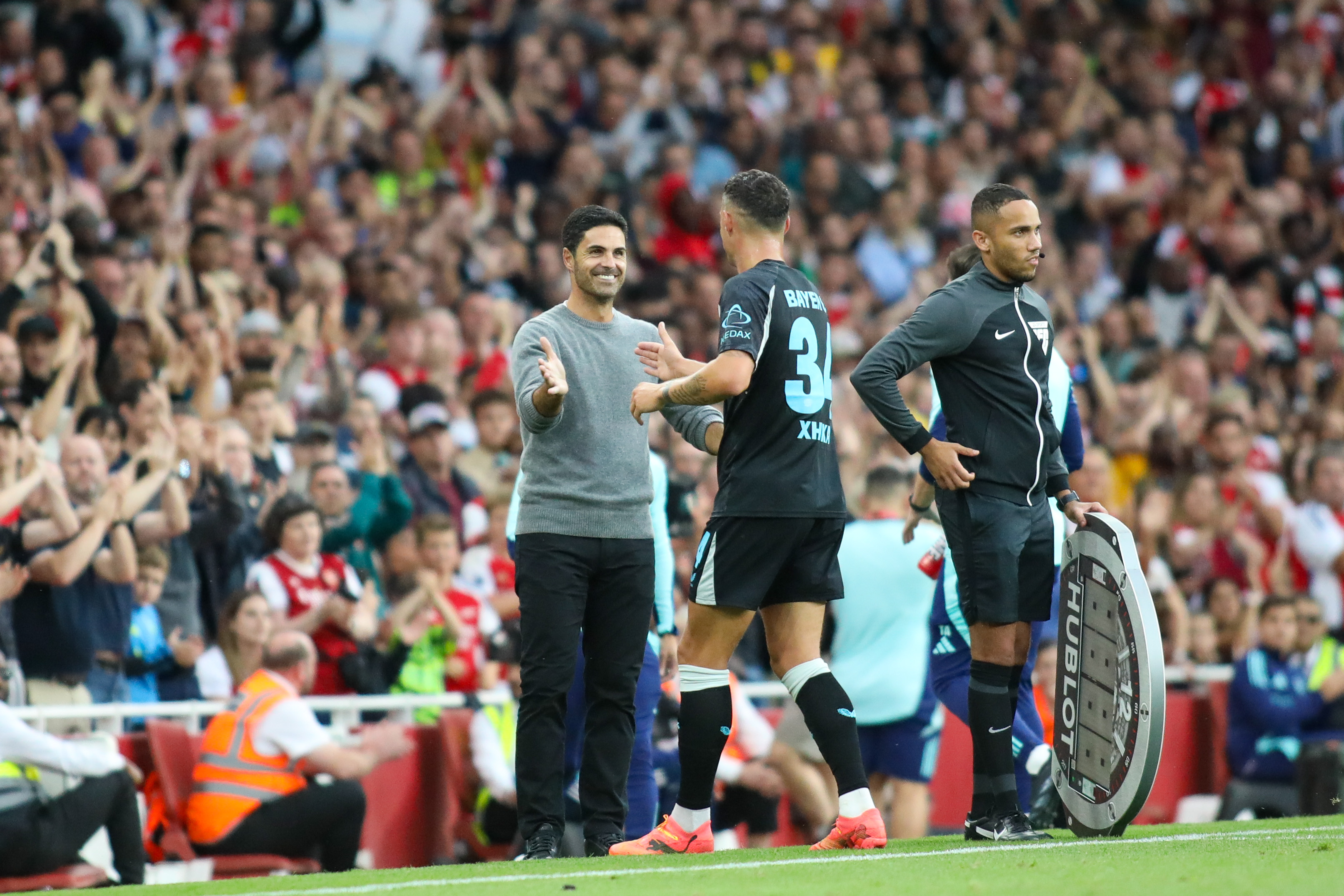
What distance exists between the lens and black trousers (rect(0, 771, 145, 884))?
708cm

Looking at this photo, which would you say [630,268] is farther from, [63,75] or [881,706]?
[881,706]

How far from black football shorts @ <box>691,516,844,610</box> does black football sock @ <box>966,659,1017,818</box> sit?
638 mm

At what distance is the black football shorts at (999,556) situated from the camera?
6266mm

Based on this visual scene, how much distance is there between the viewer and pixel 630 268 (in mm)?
14258

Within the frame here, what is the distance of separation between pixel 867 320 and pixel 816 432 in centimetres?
862

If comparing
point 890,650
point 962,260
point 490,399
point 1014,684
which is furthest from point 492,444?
point 1014,684

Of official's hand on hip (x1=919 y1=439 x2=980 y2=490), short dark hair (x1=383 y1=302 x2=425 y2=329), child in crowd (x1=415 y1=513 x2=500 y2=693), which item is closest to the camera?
official's hand on hip (x1=919 y1=439 x2=980 y2=490)

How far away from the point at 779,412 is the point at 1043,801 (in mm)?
2605

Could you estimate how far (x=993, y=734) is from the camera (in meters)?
6.29

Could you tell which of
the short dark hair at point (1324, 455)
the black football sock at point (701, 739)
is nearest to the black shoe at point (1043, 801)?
the black football sock at point (701, 739)

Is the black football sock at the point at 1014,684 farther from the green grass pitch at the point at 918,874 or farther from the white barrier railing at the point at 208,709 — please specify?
the white barrier railing at the point at 208,709

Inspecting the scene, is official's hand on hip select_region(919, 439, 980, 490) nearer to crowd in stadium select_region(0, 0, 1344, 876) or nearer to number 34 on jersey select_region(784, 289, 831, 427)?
number 34 on jersey select_region(784, 289, 831, 427)

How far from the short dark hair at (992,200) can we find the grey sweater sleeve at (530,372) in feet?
5.11

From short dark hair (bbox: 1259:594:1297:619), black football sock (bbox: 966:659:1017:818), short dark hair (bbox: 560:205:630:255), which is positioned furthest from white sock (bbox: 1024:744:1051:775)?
short dark hair (bbox: 1259:594:1297:619)
